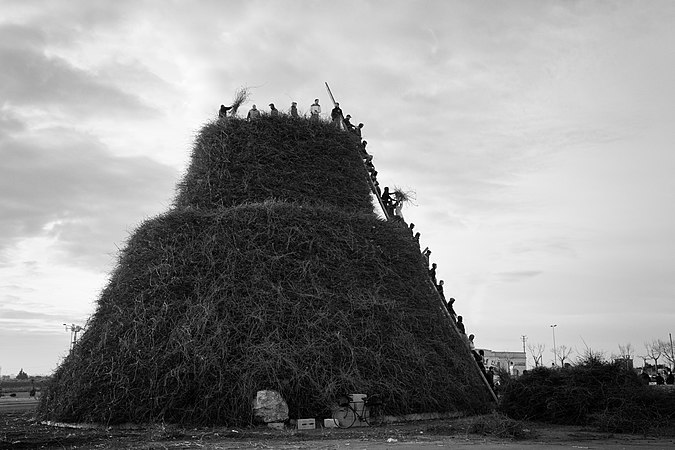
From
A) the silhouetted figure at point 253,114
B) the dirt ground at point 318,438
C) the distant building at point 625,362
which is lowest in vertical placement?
the dirt ground at point 318,438

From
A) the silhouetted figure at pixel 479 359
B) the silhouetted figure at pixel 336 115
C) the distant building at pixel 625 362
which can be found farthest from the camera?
the silhouetted figure at pixel 336 115

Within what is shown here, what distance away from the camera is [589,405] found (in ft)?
49.2

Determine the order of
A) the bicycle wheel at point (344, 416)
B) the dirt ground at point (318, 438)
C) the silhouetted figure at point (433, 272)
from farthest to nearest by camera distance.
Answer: the silhouetted figure at point (433, 272) < the bicycle wheel at point (344, 416) < the dirt ground at point (318, 438)

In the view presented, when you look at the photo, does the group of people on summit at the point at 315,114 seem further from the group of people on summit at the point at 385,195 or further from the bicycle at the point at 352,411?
the bicycle at the point at 352,411

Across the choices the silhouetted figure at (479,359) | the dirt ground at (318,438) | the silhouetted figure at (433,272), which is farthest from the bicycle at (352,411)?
the silhouetted figure at (433,272)

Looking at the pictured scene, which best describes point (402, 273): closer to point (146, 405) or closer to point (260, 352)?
point (260, 352)

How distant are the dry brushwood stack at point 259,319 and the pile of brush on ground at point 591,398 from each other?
1505 mm

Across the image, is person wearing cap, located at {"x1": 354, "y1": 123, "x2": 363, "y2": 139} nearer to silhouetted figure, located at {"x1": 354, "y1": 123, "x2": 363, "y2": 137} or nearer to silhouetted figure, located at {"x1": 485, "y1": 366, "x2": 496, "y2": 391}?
silhouetted figure, located at {"x1": 354, "y1": 123, "x2": 363, "y2": 137}

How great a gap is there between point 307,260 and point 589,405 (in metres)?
7.63

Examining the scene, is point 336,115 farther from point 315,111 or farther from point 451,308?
point 451,308

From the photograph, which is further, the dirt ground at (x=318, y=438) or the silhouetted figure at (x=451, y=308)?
the silhouetted figure at (x=451, y=308)

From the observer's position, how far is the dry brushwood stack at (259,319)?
13.6m

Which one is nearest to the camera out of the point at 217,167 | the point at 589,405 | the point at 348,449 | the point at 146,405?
the point at 348,449

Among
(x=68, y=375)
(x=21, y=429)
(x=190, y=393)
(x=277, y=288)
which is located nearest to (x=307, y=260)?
(x=277, y=288)
